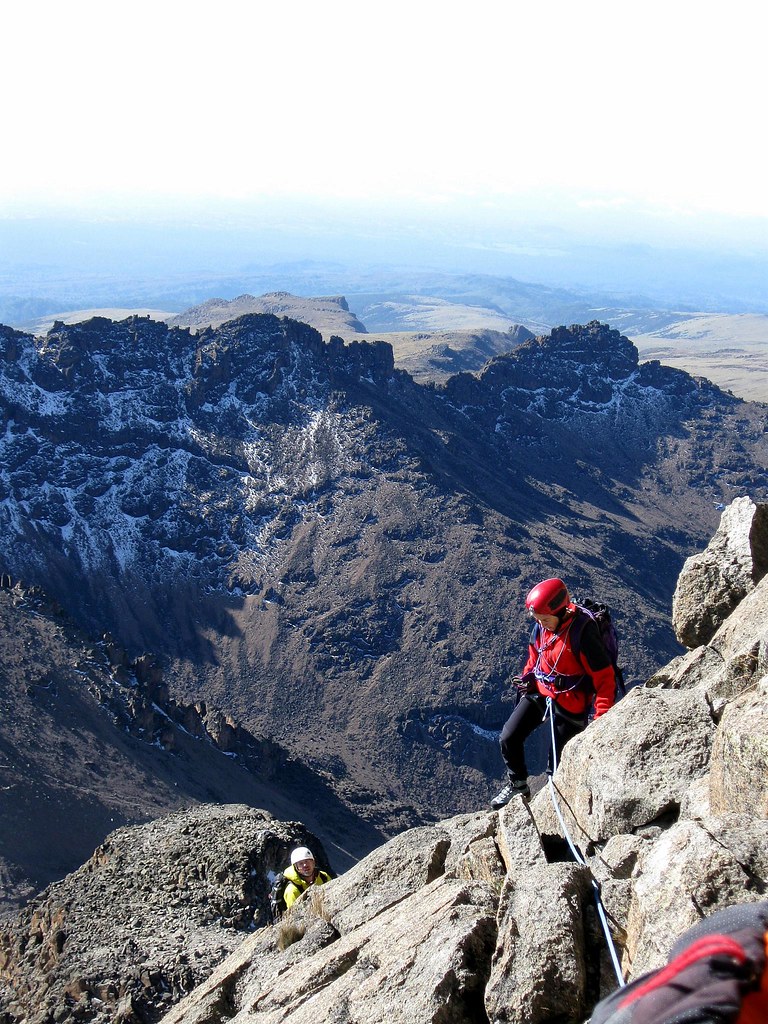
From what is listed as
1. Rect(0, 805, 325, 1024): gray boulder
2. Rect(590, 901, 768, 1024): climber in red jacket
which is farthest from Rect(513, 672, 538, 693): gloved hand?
Rect(0, 805, 325, 1024): gray boulder

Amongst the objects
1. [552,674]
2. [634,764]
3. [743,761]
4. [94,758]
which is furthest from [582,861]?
[94,758]

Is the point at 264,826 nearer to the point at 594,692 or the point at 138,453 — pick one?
the point at 594,692

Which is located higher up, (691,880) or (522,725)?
(691,880)

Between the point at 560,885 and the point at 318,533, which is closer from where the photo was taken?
the point at 560,885

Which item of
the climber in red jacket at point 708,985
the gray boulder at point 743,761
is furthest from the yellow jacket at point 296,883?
the climber in red jacket at point 708,985

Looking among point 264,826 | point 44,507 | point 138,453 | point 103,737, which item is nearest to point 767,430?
point 138,453

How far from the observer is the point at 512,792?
13078mm

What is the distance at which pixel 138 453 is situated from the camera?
118062 mm

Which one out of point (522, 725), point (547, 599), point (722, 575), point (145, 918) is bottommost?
point (145, 918)

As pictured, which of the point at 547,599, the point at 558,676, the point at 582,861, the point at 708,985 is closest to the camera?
the point at 708,985

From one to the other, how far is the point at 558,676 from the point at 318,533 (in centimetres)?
10248

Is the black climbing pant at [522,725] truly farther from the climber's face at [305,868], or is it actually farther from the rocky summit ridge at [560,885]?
the climber's face at [305,868]

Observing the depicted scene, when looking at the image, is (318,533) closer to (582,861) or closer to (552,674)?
(552,674)

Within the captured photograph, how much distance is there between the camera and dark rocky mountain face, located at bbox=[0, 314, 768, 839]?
308ft
